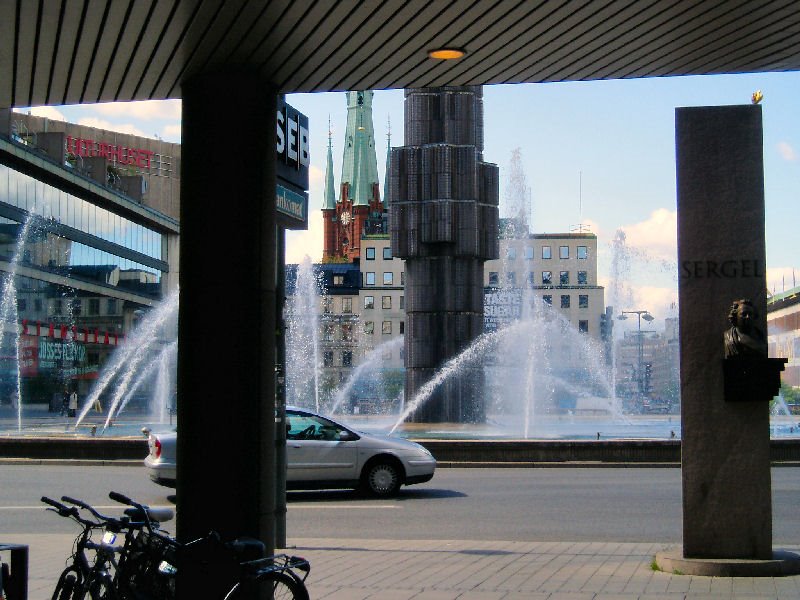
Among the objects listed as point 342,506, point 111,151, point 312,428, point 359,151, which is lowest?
point 342,506

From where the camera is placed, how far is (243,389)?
27.1ft

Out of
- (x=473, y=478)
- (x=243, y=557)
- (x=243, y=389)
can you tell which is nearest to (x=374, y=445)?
(x=473, y=478)

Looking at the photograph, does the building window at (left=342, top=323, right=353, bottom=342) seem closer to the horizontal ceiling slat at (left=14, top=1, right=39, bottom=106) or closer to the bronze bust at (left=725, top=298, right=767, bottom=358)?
the bronze bust at (left=725, top=298, right=767, bottom=358)

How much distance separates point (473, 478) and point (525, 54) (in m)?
14.3

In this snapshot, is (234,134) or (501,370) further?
(501,370)

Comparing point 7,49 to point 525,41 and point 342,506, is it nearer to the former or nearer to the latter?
point 525,41

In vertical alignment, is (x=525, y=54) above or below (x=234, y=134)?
above

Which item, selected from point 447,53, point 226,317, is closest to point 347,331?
point 226,317

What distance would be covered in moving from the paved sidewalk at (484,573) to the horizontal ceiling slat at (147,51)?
3974 millimetres

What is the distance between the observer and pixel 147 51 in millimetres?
7934

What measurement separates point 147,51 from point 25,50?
0.80 meters

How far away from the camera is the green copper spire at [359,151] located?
558 ft

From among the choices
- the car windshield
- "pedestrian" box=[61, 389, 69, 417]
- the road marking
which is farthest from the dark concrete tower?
"pedestrian" box=[61, 389, 69, 417]

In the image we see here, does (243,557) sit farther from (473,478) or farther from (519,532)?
(473,478)
